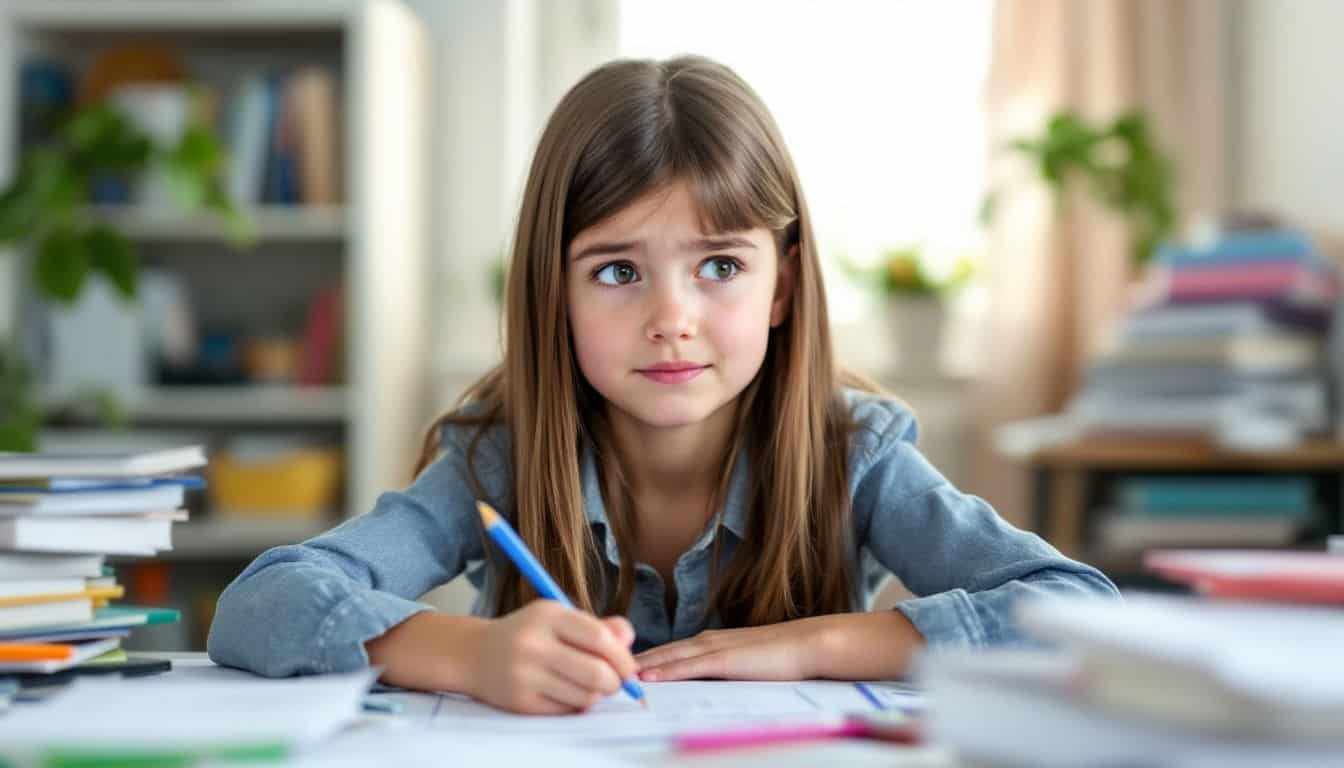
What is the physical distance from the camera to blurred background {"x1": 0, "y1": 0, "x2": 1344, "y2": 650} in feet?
8.07

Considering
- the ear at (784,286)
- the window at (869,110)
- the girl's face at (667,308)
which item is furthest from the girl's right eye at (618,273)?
the window at (869,110)

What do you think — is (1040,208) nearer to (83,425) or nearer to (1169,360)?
(1169,360)

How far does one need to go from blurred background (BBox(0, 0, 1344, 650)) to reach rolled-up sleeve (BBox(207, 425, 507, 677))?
1368 millimetres

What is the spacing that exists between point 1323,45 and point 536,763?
261 centimetres

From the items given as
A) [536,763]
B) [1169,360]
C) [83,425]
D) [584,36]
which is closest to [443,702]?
[536,763]

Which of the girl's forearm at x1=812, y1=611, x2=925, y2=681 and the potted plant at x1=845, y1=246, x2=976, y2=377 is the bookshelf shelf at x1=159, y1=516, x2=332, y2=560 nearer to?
the potted plant at x1=845, y1=246, x2=976, y2=377

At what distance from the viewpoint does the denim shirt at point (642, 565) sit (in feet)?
2.94

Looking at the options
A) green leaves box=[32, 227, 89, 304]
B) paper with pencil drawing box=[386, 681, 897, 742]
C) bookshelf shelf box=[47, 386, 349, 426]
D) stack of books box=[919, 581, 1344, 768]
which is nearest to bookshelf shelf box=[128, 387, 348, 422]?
bookshelf shelf box=[47, 386, 349, 426]

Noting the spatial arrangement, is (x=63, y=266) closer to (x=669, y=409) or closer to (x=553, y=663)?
(x=669, y=409)

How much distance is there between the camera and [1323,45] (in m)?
2.70

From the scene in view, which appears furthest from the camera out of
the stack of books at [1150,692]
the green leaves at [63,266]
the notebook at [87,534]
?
the green leaves at [63,266]

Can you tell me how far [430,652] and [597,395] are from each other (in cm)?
45

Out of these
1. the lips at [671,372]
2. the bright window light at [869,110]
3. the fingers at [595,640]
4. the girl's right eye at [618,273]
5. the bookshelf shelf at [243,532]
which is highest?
the bright window light at [869,110]

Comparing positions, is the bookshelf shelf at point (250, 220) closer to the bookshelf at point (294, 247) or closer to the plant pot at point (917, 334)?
the bookshelf at point (294, 247)
